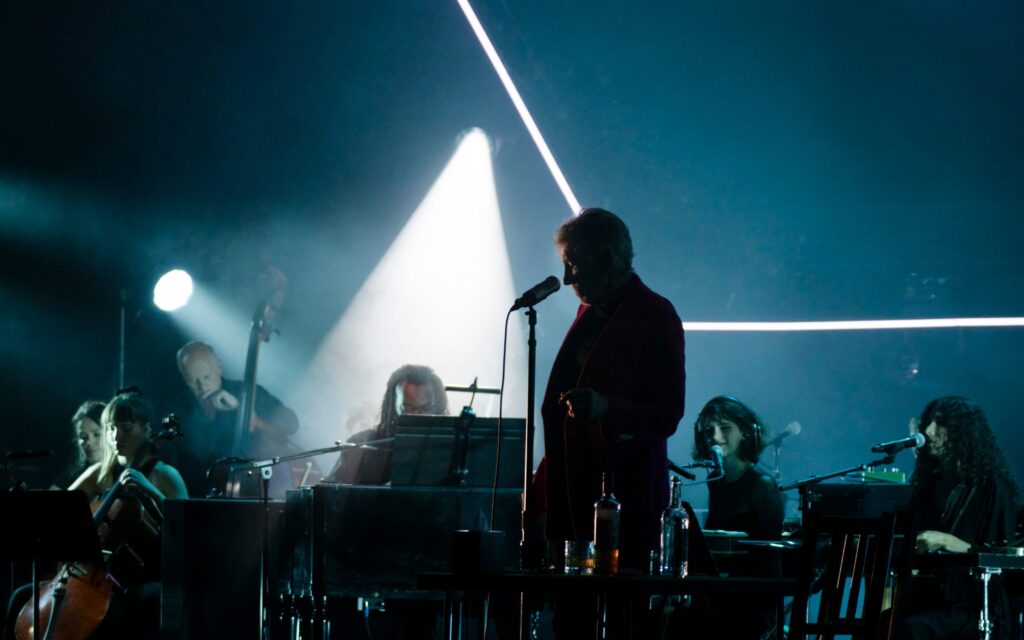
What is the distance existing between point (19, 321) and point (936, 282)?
6.18 meters

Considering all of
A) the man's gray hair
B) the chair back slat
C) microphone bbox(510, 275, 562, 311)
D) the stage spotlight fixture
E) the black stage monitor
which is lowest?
the chair back slat

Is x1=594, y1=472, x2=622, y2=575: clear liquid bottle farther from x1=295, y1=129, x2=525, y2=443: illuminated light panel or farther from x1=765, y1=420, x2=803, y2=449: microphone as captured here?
x1=295, y1=129, x2=525, y2=443: illuminated light panel

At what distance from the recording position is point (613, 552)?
2.49 m

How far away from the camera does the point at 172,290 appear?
765 centimetres

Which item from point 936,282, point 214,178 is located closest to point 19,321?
point 214,178

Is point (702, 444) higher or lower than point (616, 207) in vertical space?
lower

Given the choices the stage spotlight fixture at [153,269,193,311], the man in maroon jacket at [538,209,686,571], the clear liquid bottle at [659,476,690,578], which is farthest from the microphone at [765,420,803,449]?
the clear liquid bottle at [659,476,690,578]

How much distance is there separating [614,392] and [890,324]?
13.7 ft

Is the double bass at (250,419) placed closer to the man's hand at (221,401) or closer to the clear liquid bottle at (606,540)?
the man's hand at (221,401)

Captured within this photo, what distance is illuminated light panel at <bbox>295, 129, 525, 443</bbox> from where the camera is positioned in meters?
7.95

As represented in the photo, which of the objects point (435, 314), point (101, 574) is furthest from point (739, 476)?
point (435, 314)

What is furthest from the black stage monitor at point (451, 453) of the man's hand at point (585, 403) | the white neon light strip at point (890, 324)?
the white neon light strip at point (890, 324)

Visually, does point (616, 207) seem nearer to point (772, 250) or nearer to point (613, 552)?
point (772, 250)

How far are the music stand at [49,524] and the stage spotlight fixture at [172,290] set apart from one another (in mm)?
3628
